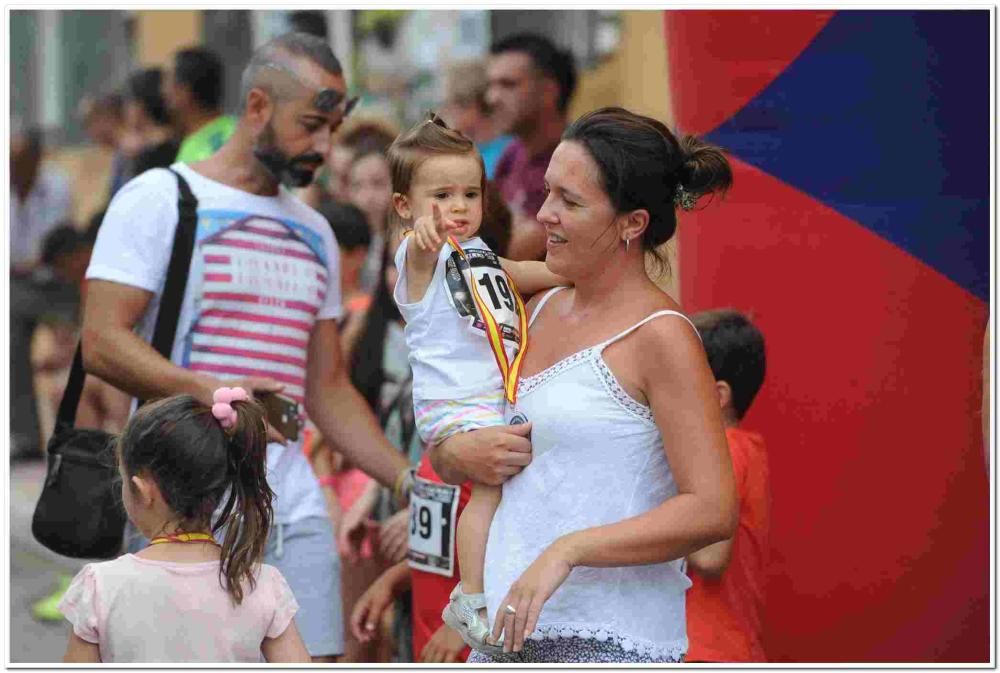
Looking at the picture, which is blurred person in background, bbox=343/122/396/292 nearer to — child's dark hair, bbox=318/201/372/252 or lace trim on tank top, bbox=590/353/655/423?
child's dark hair, bbox=318/201/372/252

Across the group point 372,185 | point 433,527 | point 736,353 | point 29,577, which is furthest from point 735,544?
point 29,577

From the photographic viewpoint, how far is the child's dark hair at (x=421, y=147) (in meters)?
3.30

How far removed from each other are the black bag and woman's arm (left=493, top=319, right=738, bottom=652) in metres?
1.37

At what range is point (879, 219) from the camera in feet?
14.3

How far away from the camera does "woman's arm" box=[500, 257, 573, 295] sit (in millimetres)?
3238

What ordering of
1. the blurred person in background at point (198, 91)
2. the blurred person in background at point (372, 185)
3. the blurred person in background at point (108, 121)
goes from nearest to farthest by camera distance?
the blurred person in background at point (198, 91)
the blurred person in background at point (372, 185)
the blurred person in background at point (108, 121)

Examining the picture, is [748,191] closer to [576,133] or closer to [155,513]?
[576,133]

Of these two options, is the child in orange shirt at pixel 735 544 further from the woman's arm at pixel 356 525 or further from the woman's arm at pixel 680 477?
the woman's arm at pixel 356 525

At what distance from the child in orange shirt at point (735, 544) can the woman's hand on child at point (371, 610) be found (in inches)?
34.7

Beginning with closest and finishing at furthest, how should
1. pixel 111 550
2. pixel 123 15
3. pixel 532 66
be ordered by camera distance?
pixel 111 550 < pixel 532 66 < pixel 123 15

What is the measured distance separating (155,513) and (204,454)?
0.15m

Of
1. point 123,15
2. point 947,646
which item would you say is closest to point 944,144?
point 947,646

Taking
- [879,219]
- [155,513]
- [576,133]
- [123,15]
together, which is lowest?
[155,513]

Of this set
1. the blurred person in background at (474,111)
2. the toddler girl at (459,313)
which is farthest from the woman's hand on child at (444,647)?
the blurred person in background at (474,111)
